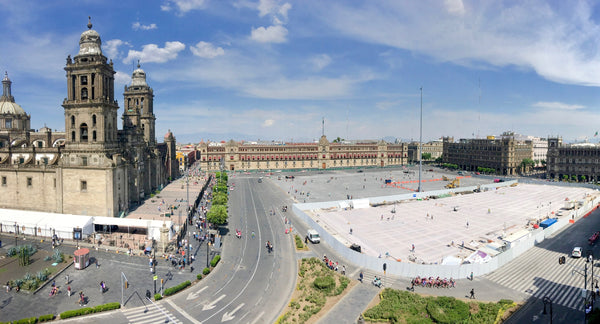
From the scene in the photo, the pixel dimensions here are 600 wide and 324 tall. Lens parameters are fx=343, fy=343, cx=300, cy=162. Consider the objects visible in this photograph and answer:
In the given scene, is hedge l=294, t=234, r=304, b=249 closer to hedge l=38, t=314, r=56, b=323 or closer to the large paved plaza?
the large paved plaza

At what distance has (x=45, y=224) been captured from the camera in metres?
44.7

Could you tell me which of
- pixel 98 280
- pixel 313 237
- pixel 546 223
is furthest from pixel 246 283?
pixel 546 223

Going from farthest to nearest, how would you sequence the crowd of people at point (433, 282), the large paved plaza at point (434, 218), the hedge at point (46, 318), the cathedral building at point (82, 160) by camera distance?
1. the cathedral building at point (82, 160)
2. the large paved plaza at point (434, 218)
3. the crowd of people at point (433, 282)
4. the hedge at point (46, 318)

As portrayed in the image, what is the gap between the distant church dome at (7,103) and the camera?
7681cm

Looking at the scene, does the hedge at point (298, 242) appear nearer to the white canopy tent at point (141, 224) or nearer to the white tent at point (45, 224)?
the white canopy tent at point (141, 224)

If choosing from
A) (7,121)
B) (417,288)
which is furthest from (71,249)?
(7,121)

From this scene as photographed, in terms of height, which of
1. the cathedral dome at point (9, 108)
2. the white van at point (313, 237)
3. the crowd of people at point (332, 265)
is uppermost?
the cathedral dome at point (9, 108)

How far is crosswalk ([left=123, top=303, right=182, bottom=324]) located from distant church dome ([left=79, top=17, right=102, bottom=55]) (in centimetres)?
4171

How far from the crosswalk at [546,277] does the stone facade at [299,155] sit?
351 feet

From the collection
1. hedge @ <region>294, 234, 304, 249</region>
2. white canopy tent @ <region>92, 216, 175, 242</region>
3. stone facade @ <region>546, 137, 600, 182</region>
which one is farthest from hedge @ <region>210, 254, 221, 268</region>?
stone facade @ <region>546, 137, 600, 182</region>

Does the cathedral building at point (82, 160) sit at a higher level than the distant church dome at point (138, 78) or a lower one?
lower

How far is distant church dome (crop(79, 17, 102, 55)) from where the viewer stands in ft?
172

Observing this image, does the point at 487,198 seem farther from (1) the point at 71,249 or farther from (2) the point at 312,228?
(1) the point at 71,249

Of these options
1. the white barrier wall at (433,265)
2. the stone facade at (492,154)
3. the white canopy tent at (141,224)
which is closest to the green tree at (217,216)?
the white canopy tent at (141,224)
